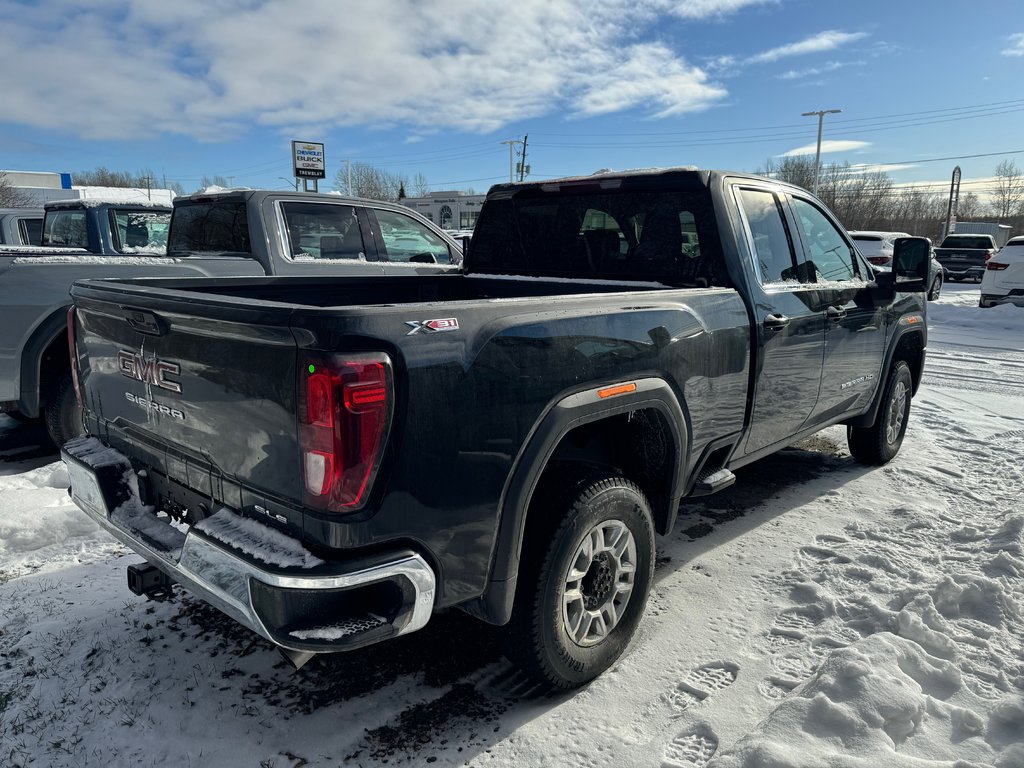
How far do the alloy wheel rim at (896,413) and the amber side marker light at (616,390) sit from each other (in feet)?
11.7

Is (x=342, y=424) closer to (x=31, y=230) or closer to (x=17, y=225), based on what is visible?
(x=17, y=225)

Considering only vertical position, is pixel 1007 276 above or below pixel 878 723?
above

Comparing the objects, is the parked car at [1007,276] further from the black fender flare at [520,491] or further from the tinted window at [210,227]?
the black fender flare at [520,491]

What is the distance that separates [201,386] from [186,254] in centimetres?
509

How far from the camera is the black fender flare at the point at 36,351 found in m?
5.23

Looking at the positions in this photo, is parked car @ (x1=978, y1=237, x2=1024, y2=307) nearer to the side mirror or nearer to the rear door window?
the side mirror

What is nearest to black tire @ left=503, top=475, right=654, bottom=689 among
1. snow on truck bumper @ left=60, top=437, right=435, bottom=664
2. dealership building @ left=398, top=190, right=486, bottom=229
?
snow on truck bumper @ left=60, top=437, right=435, bottom=664

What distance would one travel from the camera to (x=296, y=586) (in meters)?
1.95

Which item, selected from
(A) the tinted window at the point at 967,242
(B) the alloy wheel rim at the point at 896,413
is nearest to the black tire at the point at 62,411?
(B) the alloy wheel rim at the point at 896,413

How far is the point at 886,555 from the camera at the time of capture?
12.9ft

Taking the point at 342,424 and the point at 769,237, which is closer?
the point at 342,424

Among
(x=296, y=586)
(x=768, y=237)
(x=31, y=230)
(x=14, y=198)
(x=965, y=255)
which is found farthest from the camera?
(x=14, y=198)

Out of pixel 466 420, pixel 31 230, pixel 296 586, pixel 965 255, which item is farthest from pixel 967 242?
pixel 296 586

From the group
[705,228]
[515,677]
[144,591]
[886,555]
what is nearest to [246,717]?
[144,591]
